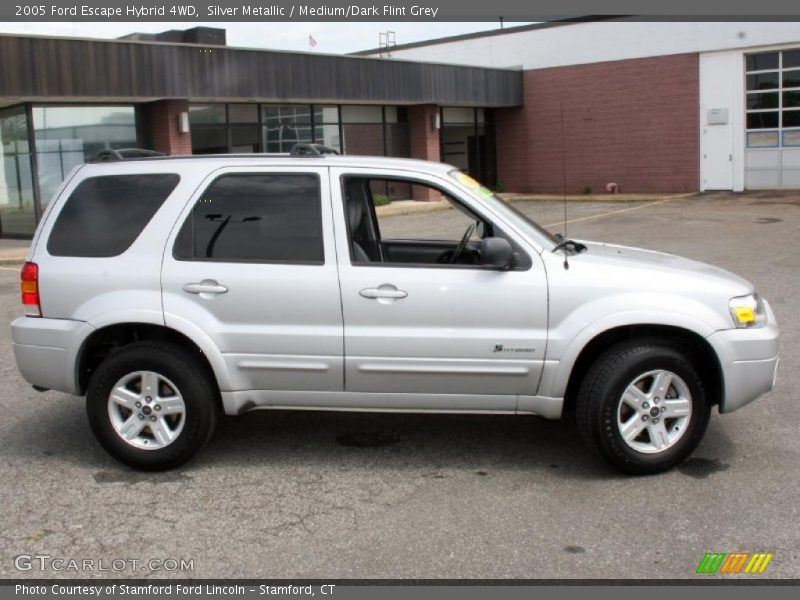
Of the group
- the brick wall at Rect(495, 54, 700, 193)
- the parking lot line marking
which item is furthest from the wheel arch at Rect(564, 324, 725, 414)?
the brick wall at Rect(495, 54, 700, 193)

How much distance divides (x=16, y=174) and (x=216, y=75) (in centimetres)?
558

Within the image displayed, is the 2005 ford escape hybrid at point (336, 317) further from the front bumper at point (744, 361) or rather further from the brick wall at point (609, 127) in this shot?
the brick wall at point (609, 127)

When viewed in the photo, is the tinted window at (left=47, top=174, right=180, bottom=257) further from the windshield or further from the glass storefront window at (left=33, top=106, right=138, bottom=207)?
the glass storefront window at (left=33, top=106, right=138, bottom=207)

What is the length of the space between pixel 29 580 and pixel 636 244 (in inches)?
594

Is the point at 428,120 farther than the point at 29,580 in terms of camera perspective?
Yes

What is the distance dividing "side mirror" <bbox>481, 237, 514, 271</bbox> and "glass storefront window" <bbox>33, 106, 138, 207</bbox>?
1807cm

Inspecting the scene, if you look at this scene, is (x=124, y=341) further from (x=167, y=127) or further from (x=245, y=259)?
(x=167, y=127)

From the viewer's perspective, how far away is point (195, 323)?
5.24m

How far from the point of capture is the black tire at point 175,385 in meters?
5.26

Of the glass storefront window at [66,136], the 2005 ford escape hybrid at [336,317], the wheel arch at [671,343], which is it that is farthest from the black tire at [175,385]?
the glass storefront window at [66,136]

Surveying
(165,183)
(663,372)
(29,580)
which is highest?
(165,183)

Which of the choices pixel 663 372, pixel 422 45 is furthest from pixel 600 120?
pixel 663 372

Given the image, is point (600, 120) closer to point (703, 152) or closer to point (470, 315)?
point (703, 152)

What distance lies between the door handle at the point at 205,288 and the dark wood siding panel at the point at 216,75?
16.4 metres
